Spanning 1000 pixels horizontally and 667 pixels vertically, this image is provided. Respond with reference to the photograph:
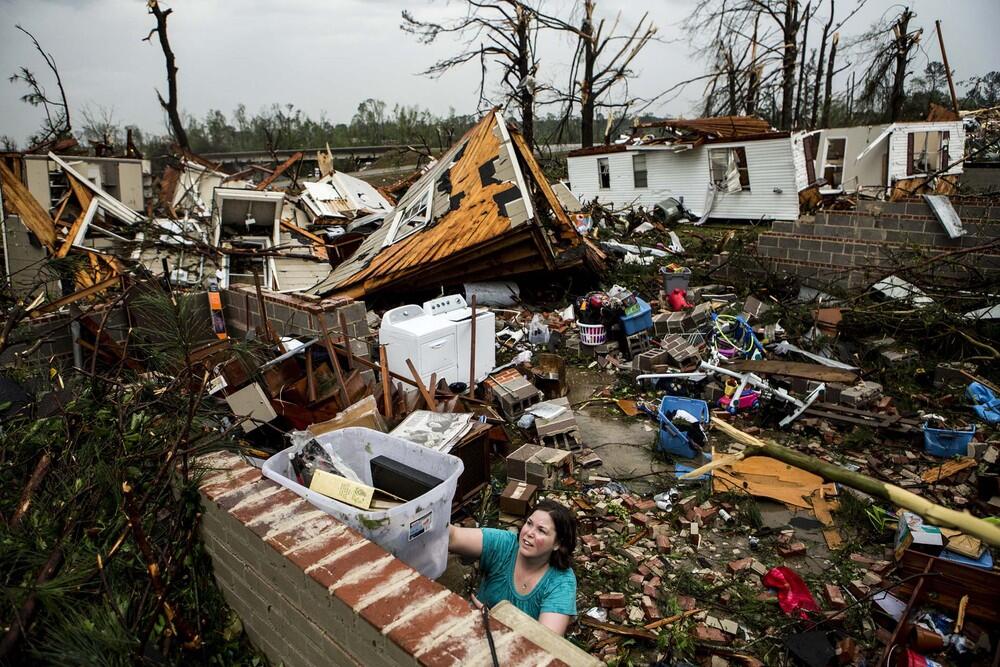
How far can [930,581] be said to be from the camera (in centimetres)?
313

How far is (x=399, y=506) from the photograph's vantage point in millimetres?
2113

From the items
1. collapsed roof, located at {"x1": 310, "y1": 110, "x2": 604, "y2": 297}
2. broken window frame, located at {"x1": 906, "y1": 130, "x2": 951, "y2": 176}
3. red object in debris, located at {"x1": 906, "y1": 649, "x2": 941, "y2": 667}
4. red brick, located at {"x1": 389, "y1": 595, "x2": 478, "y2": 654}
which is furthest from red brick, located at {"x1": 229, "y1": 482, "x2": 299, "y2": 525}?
broken window frame, located at {"x1": 906, "y1": 130, "x2": 951, "y2": 176}

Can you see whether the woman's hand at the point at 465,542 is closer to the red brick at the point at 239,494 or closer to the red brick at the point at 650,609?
the red brick at the point at 239,494

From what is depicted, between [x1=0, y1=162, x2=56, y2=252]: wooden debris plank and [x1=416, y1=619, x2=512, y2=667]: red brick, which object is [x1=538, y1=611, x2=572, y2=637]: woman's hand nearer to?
[x1=416, y1=619, x2=512, y2=667]: red brick

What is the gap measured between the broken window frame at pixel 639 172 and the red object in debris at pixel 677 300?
9.82 metres

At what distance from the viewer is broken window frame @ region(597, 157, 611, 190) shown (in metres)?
18.5

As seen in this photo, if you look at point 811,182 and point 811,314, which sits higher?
point 811,182

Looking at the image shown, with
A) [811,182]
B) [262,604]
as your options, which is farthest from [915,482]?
[811,182]

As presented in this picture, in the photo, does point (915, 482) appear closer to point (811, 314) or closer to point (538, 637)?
point (811, 314)

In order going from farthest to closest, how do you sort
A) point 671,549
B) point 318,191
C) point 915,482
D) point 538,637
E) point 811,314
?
point 318,191 → point 811,314 → point 915,482 → point 671,549 → point 538,637

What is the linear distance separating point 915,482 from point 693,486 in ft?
5.95

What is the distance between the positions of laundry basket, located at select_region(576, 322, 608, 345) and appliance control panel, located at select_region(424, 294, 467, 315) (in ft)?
6.35

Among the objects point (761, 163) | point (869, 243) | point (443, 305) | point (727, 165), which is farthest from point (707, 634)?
point (727, 165)

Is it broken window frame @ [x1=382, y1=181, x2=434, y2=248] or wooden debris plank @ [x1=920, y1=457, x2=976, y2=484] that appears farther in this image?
broken window frame @ [x1=382, y1=181, x2=434, y2=248]
